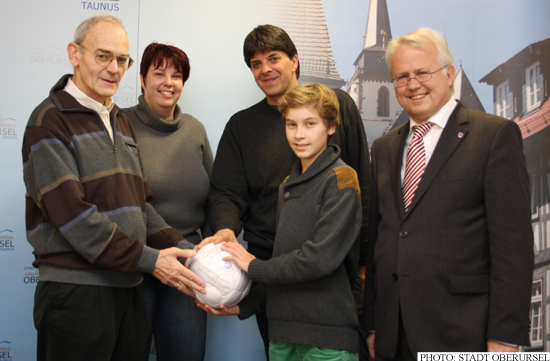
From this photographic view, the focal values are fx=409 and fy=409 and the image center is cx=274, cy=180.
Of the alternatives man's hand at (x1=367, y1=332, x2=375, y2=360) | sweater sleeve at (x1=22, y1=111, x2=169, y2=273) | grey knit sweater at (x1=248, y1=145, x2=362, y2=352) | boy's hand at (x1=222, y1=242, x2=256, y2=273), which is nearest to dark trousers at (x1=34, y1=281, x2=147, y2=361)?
sweater sleeve at (x1=22, y1=111, x2=169, y2=273)

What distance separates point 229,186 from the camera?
2455mm

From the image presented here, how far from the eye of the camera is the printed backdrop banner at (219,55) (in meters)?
3.18

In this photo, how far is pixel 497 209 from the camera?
1550 millimetres

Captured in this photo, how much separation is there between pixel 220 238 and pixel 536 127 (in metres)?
2.86

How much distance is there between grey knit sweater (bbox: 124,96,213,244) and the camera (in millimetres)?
2461

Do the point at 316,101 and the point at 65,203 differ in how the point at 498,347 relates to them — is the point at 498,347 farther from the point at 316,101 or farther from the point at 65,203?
the point at 65,203

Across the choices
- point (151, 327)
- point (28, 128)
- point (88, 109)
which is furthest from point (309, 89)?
point (151, 327)

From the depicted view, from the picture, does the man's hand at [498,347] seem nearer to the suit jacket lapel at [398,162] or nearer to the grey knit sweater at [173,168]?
the suit jacket lapel at [398,162]

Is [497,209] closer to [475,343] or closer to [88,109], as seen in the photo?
[475,343]

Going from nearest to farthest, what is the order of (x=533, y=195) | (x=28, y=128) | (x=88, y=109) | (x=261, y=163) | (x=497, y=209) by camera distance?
Result: (x=497, y=209) < (x=28, y=128) < (x=88, y=109) < (x=261, y=163) < (x=533, y=195)

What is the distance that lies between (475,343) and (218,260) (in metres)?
1.14

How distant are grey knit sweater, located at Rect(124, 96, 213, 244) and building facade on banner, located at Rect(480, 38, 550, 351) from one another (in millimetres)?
2583

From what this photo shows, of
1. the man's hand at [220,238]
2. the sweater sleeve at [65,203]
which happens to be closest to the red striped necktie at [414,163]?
the man's hand at [220,238]

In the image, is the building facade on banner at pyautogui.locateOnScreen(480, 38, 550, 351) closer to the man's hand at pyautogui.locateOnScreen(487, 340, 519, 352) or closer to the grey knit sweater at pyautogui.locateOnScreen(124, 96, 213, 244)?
the man's hand at pyautogui.locateOnScreen(487, 340, 519, 352)
